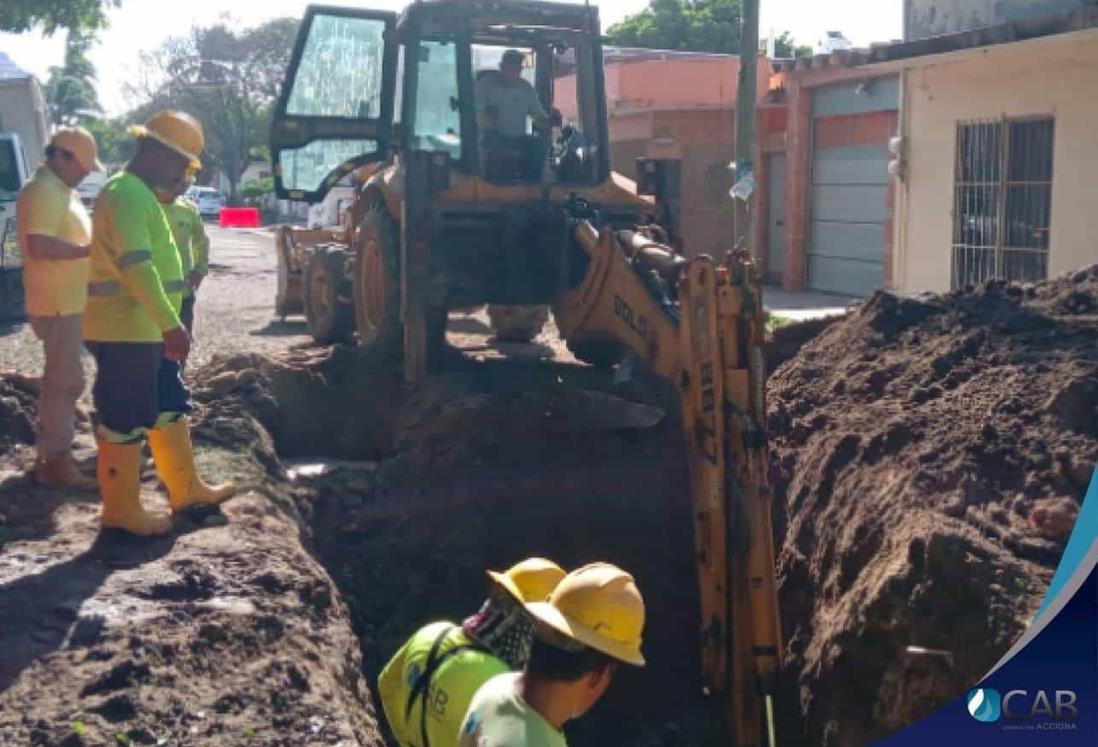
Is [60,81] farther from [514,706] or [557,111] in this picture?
[514,706]

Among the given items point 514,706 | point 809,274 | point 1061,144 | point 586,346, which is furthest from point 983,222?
point 514,706

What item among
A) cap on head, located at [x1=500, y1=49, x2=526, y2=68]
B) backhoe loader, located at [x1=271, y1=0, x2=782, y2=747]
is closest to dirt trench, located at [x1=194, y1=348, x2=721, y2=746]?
backhoe loader, located at [x1=271, y1=0, x2=782, y2=747]

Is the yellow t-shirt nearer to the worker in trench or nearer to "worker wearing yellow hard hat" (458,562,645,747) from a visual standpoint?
the worker in trench

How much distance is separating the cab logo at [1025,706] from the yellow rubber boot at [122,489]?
143 inches

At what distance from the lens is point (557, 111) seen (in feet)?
33.3

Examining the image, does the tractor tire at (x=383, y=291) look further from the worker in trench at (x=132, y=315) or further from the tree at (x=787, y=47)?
the tree at (x=787, y=47)

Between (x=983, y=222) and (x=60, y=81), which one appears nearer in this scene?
(x=983, y=222)

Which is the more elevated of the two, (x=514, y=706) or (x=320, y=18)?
(x=320, y=18)

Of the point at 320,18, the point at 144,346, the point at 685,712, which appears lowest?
the point at 685,712

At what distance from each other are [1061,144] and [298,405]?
8.78 metres

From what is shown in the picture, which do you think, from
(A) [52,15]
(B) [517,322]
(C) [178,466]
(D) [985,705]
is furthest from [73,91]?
(D) [985,705]

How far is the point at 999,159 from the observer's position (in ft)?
50.7

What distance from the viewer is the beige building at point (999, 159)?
1395 cm

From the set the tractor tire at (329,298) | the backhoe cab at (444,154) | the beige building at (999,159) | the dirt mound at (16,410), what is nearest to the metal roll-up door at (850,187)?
the beige building at (999,159)
